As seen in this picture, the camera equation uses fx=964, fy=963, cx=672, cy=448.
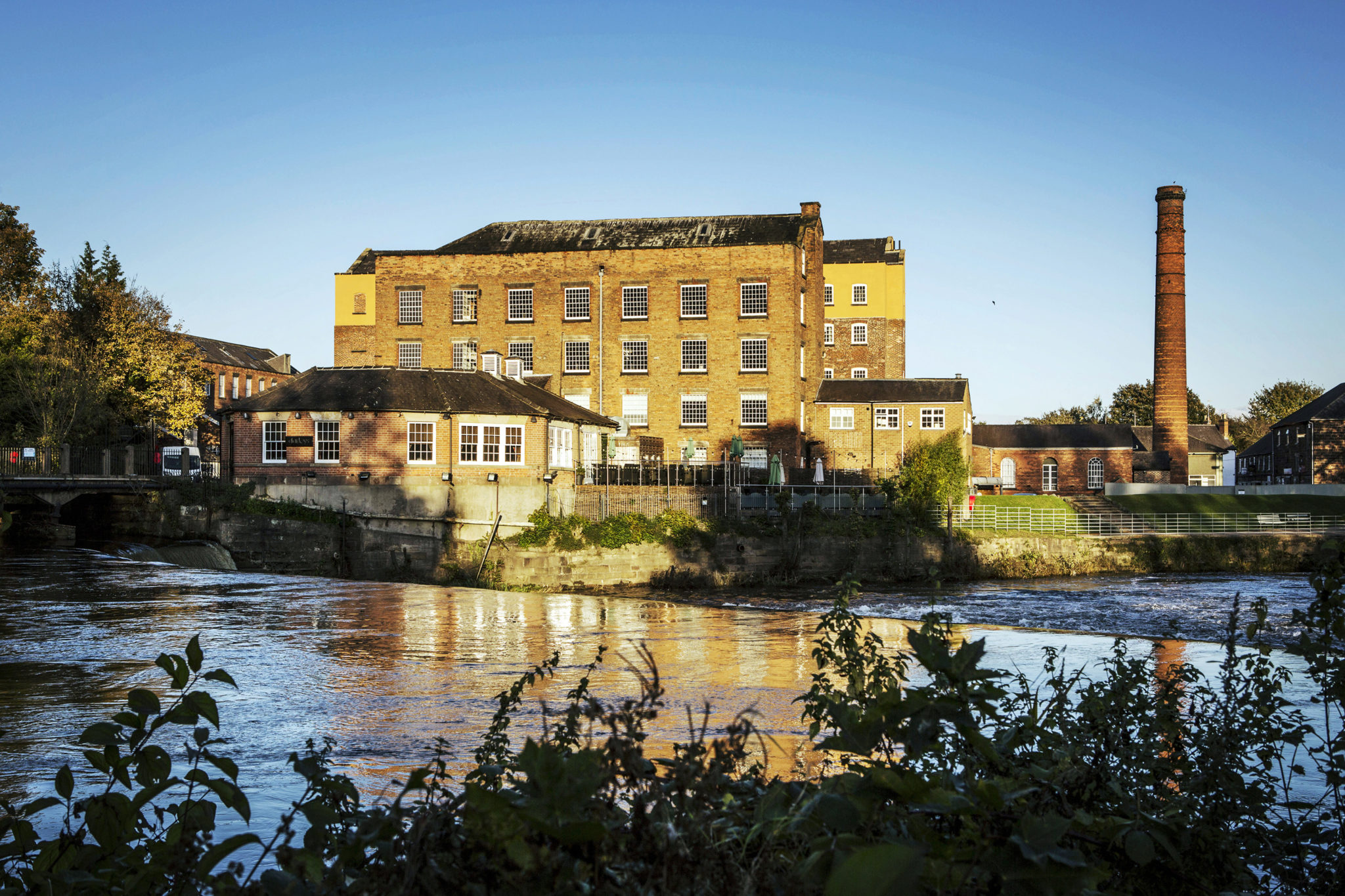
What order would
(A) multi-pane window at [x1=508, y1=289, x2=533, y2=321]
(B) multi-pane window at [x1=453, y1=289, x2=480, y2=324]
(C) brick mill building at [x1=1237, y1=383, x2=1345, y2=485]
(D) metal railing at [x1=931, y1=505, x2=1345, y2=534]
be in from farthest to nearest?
(C) brick mill building at [x1=1237, y1=383, x2=1345, y2=485] → (B) multi-pane window at [x1=453, y1=289, x2=480, y2=324] → (A) multi-pane window at [x1=508, y1=289, x2=533, y2=321] → (D) metal railing at [x1=931, y1=505, x2=1345, y2=534]

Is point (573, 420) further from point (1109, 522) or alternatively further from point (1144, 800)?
point (1144, 800)

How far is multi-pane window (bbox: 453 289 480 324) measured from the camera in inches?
1762

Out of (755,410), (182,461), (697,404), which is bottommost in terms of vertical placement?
(182,461)

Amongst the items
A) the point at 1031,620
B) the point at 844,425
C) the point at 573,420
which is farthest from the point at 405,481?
the point at 844,425

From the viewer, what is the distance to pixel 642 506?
31391 millimetres

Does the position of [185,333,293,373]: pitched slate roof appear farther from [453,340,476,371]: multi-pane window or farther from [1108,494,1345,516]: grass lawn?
[1108,494,1345,516]: grass lawn

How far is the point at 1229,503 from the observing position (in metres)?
44.2

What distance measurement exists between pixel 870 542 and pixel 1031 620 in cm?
925

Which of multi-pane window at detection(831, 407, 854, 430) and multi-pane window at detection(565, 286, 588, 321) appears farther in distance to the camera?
multi-pane window at detection(831, 407, 854, 430)

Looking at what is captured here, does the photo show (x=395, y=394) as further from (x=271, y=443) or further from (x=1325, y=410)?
(x=1325, y=410)

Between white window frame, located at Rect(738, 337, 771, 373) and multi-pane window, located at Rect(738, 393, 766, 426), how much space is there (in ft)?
3.43

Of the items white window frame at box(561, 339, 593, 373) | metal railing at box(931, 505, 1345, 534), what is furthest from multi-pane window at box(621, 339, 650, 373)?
metal railing at box(931, 505, 1345, 534)

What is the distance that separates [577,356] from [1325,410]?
47099mm

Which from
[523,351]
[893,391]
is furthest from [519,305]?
[893,391]
